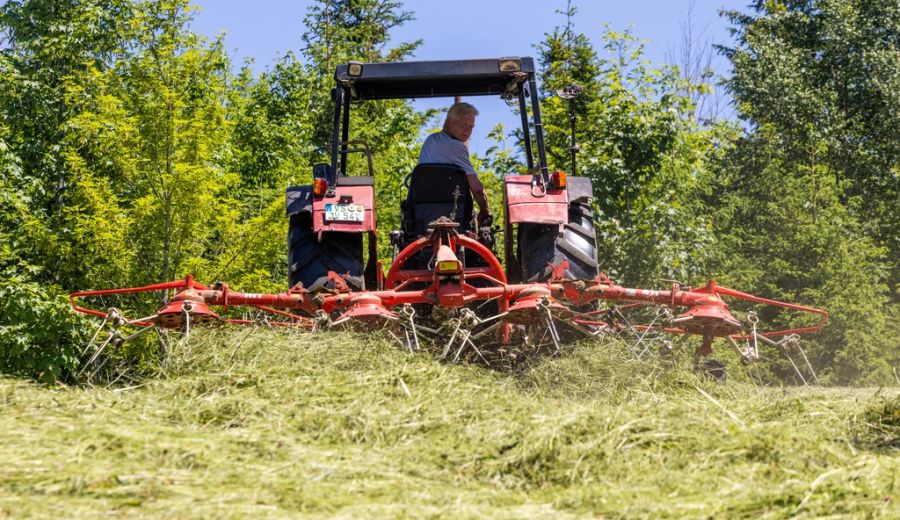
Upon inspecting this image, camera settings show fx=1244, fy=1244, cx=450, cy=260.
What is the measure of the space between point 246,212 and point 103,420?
11.4m

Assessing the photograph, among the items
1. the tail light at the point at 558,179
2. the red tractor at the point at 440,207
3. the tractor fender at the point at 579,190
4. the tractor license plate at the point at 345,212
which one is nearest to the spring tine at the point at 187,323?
the red tractor at the point at 440,207

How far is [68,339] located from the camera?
1337cm

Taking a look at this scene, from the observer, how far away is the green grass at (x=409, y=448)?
3768 mm

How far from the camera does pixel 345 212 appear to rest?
25.3 feet

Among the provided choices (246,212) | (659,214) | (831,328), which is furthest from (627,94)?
(246,212)

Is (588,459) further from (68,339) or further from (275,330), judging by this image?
(68,339)

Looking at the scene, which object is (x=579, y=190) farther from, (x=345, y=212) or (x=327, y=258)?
(x=327, y=258)

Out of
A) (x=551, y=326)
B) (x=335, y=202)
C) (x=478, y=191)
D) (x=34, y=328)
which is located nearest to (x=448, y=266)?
(x=551, y=326)

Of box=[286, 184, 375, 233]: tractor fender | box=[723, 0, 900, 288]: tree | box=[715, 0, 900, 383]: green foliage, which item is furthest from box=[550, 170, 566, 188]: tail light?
box=[723, 0, 900, 288]: tree

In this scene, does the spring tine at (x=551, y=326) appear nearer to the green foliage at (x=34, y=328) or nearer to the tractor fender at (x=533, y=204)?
the tractor fender at (x=533, y=204)

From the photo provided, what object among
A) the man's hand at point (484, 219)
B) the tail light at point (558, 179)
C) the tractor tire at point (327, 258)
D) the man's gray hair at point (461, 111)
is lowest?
the tractor tire at point (327, 258)

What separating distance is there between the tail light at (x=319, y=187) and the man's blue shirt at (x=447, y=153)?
0.69 metres

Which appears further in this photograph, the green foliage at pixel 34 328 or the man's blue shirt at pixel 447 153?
the green foliage at pixel 34 328

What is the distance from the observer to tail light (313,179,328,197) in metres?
7.68
